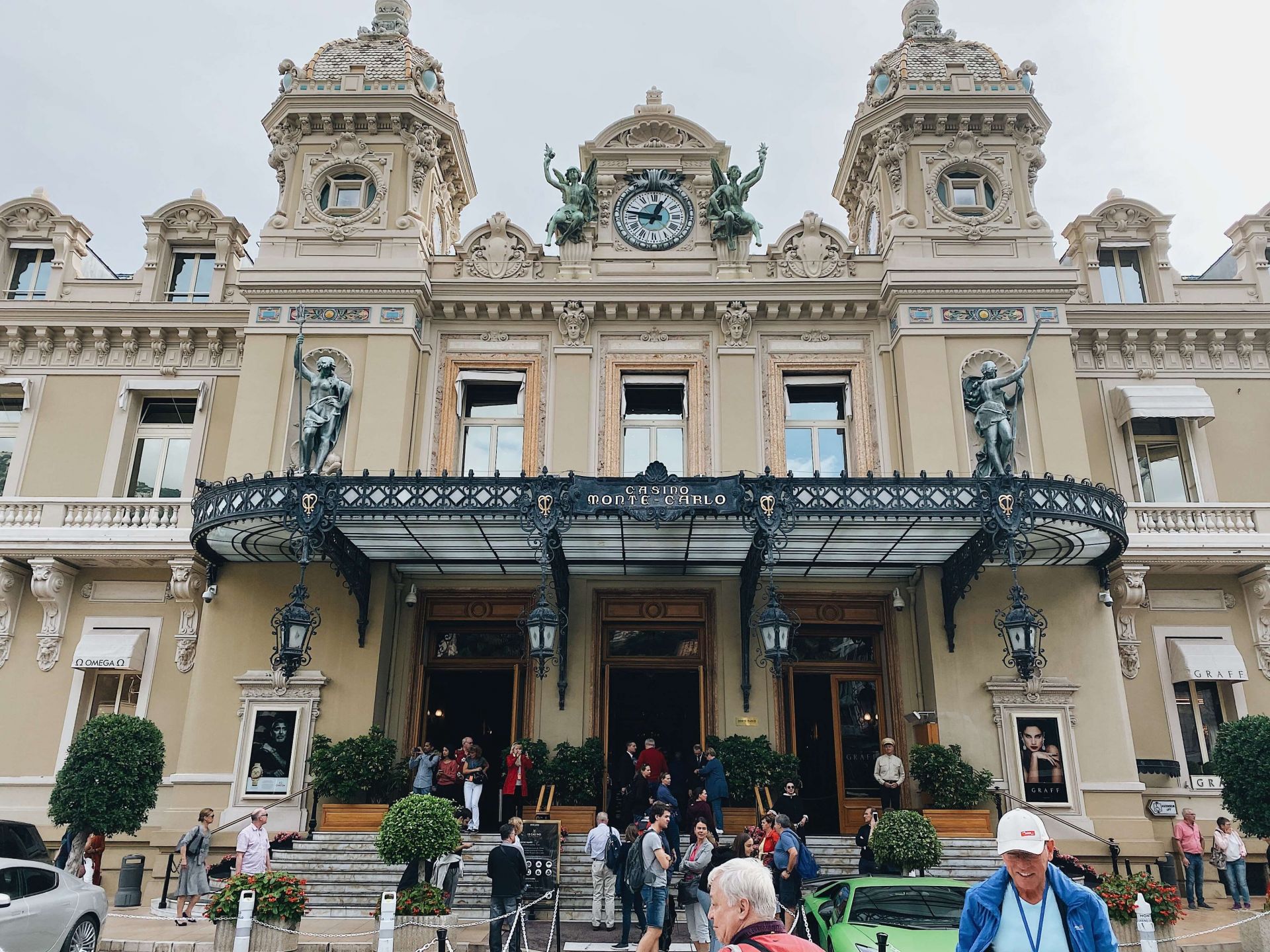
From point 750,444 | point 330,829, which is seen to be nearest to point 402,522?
point 330,829

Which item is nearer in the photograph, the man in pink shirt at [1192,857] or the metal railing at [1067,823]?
the man in pink shirt at [1192,857]

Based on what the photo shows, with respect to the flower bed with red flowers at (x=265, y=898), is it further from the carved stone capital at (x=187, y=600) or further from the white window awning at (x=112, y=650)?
the white window awning at (x=112, y=650)

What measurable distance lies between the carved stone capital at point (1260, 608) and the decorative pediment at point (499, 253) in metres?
15.9

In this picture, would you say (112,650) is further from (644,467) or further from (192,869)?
(644,467)

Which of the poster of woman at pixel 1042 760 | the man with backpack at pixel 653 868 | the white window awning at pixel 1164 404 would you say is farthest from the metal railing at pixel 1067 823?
the white window awning at pixel 1164 404

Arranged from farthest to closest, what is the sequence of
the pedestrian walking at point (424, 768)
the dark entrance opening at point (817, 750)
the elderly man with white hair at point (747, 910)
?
the dark entrance opening at point (817, 750) < the pedestrian walking at point (424, 768) < the elderly man with white hair at point (747, 910)

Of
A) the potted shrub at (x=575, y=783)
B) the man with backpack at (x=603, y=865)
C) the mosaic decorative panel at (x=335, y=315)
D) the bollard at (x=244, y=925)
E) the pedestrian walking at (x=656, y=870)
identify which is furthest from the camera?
the mosaic decorative panel at (x=335, y=315)

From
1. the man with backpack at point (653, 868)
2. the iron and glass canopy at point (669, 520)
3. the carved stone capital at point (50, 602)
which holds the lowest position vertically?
the man with backpack at point (653, 868)

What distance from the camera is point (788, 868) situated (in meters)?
11.7

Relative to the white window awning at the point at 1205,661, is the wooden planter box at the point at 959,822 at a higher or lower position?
lower

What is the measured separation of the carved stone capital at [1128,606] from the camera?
1866cm

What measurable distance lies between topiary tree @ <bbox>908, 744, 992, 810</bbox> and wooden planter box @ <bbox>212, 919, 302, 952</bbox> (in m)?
10.4

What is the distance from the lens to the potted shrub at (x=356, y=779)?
1619 centimetres

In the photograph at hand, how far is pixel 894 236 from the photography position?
20.5 m
